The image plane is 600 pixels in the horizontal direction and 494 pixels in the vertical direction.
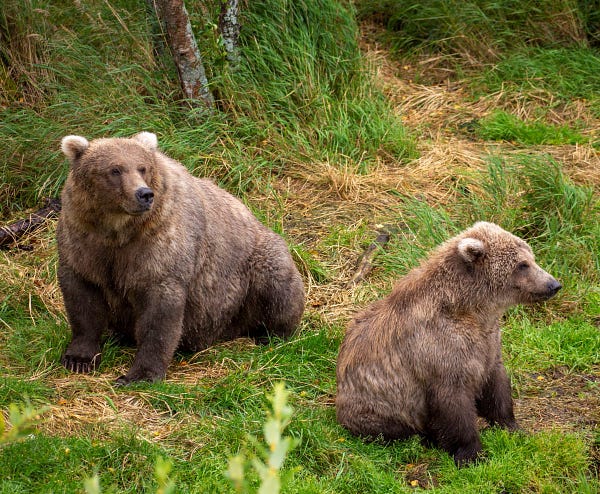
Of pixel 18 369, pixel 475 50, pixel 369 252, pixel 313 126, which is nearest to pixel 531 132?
pixel 475 50

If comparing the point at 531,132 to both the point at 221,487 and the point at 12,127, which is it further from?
the point at 221,487

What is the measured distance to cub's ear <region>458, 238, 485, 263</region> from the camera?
4974 mm

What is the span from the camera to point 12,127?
27.3 feet

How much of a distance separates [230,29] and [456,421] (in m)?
5.13

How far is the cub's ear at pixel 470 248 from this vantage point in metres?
4.97

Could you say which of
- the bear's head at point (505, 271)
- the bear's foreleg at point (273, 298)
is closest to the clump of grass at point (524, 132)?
the bear's foreleg at point (273, 298)

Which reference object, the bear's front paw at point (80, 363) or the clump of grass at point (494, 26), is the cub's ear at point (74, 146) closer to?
the bear's front paw at point (80, 363)

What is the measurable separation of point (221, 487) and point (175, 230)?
6.20 feet

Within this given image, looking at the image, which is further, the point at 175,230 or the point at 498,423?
the point at 175,230

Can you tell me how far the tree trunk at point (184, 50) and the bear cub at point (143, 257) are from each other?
2215 mm

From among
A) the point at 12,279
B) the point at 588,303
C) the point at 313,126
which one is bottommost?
the point at 588,303

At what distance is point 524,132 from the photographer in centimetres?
958

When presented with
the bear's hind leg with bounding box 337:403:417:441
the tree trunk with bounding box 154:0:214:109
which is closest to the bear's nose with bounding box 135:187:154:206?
the bear's hind leg with bounding box 337:403:417:441

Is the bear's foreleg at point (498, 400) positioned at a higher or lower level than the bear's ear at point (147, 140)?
lower
